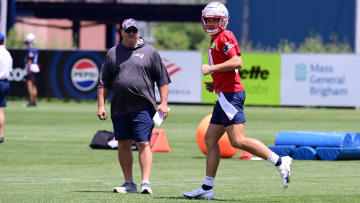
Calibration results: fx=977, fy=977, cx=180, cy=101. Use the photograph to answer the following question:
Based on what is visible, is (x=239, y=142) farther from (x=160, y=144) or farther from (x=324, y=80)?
(x=324, y=80)

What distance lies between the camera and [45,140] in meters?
20.1

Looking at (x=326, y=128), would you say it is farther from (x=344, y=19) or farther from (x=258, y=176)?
(x=344, y=19)

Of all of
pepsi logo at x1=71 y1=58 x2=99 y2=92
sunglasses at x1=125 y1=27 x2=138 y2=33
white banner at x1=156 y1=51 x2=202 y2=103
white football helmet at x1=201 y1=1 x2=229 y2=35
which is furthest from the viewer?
pepsi logo at x1=71 y1=58 x2=99 y2=92

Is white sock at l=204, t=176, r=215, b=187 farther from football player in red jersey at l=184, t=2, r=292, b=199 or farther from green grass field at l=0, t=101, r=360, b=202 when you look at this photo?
green grass field at l=0, t=101, r=360, b=202

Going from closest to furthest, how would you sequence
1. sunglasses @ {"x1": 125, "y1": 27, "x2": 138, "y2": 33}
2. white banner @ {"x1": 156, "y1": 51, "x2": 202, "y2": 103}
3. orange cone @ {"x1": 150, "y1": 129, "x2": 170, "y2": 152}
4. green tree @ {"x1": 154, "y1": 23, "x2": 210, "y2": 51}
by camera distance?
sunglasses @ {"x1": 125, "y1": 27, "x2": 138, "y2": 33}
orange cone @ {"x1": 150, "y1": 129, "x2": 170, "y2": 152}
white banner @ {"x1": 156, "y1": 51, "x2": 202, "y2": 103}
green tree @ {"x1": 154, "y1": 23, "x2": 210, "y2": 51}

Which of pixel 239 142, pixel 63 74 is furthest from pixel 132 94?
pixel 63 74

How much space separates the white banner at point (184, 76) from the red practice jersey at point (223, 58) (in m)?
23.0

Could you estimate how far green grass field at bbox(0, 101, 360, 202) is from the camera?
35.6 ft

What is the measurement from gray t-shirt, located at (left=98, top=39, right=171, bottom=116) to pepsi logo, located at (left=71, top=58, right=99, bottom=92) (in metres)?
23.8

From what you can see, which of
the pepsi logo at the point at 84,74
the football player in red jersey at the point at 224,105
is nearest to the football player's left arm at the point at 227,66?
the football player in red jersey at the point at 224,105

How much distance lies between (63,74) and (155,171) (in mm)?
21631

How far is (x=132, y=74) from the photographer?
1111cm

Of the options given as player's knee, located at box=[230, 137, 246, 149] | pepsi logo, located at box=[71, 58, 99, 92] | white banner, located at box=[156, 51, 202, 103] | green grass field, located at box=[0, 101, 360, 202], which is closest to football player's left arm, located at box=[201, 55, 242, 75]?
player's knee, located at box=[230, 137, 246, 149]

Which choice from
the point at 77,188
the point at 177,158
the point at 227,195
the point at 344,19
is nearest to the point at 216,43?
the point at 227,195
